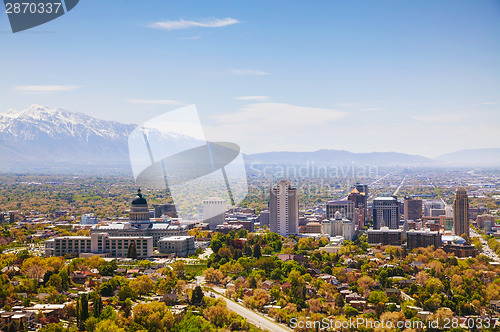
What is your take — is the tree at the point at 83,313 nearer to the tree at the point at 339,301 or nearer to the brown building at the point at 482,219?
the tree at the point at 339,301

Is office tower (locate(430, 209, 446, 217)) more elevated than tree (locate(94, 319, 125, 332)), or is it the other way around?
tree (locate(94, 319, 125, 332))

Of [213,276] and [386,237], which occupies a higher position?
[213,276]

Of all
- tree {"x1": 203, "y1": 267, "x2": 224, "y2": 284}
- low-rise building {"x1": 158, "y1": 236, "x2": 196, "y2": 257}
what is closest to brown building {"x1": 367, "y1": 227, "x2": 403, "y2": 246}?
low-rise building {"x1": 158, "y1": 236, "x2": 196, "y2": 257}

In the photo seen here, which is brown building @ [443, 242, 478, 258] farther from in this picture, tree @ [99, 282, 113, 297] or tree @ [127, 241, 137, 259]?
tree @ [99, 282, 113, 297]

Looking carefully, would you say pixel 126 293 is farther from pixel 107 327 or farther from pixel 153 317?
pixel 107 327

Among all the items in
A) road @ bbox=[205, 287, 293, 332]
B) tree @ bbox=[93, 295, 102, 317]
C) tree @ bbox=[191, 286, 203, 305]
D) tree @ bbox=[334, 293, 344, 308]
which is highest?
tree @ bbox=[93, 295, 102, 317]

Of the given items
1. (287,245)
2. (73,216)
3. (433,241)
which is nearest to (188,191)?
(73,216)

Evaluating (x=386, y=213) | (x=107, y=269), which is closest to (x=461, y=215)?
(x=386, y=213)
